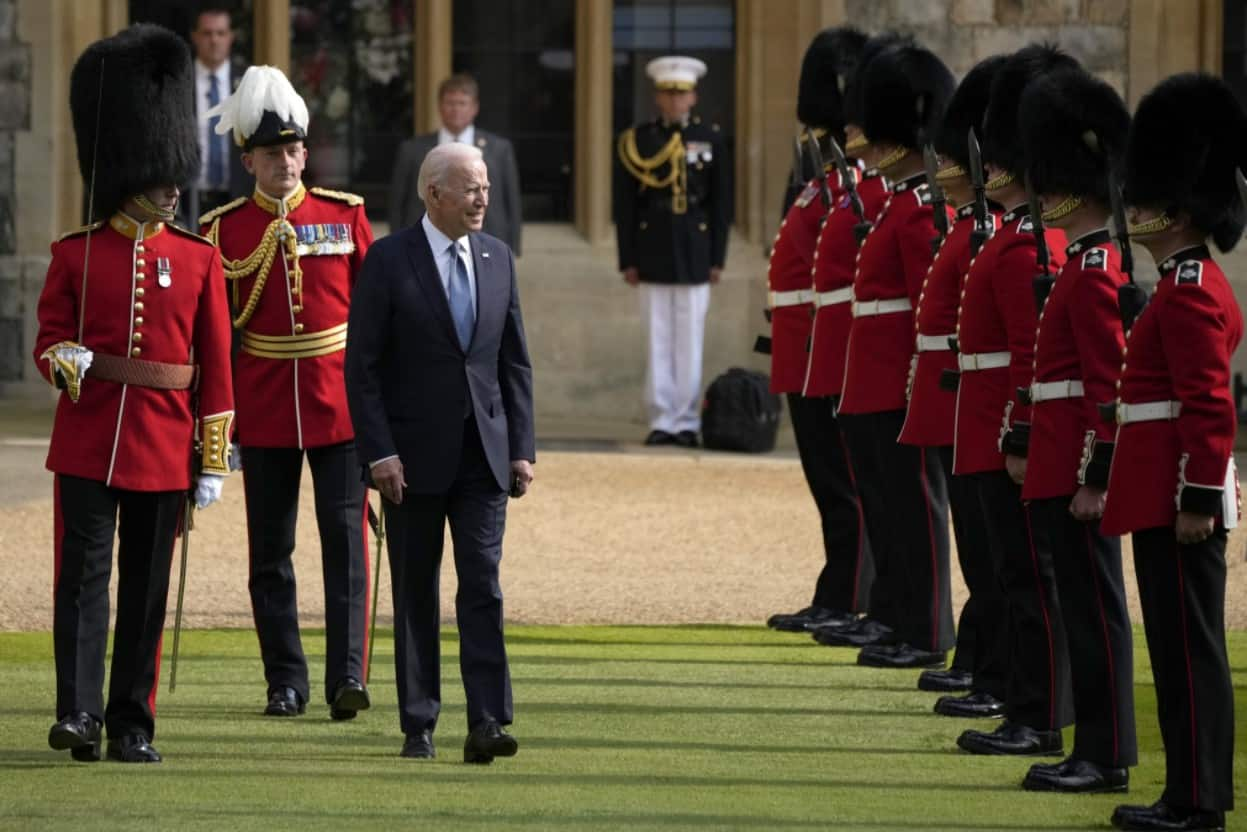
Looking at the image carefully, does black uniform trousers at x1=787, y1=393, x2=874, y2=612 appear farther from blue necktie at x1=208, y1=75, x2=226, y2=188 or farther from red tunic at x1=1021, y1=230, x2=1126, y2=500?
blue necktie at x1=208, y1=75, x2=226, y2=188

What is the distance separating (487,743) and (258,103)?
1696 mm

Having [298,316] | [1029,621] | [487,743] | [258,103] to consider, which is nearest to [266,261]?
[298,316]

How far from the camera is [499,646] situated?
5699mm

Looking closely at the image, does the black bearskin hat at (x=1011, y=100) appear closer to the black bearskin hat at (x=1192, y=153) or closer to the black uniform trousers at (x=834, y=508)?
the black bearskin hat at (x=1192, y=153)

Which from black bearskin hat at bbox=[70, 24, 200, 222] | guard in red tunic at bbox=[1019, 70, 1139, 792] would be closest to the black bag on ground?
black bearskin hat at bbox=[70, 24, 200, 222]

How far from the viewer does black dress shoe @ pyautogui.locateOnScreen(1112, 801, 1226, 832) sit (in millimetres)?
5004

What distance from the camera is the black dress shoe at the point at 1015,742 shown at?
19.3 feet

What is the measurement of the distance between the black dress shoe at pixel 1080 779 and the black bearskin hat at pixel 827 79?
324cm

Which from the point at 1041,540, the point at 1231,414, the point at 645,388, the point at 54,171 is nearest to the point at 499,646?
the point at 1041,540

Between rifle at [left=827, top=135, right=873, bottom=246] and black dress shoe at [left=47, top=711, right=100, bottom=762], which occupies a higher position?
rifle at [left=827, top=135, right=873, bottom=246]

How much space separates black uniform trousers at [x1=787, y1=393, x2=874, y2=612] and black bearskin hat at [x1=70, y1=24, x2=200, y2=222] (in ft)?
8.55

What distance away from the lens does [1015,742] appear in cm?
590

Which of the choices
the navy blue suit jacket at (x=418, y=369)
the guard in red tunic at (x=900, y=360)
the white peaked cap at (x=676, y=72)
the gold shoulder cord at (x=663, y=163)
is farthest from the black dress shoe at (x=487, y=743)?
the white peaked cap at (x=676, y=72)

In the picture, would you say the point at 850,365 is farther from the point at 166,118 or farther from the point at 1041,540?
the point at 166,118
